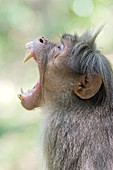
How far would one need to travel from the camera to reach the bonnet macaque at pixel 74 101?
8.74 ft

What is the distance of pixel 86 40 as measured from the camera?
9.18 feet

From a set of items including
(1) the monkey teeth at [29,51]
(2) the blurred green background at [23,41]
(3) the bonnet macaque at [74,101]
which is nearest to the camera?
(3) the bonnet macaque at [74,101]

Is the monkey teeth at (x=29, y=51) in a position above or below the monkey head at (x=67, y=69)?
above

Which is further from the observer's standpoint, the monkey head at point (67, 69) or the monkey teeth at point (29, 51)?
the monkey teeth at point (29, 51)

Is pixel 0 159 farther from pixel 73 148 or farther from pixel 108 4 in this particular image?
pixel 73 148

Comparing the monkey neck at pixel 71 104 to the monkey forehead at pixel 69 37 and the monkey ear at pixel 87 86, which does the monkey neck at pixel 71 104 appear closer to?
the monkey ear at pixel 87 86

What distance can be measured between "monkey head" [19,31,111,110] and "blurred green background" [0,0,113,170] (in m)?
1.41

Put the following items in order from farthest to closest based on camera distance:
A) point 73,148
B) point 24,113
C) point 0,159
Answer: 1. point 24,113
2. point 0,159
3. point 73,148

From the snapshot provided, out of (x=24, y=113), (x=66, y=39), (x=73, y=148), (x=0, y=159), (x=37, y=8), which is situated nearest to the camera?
(x=73, y=148)

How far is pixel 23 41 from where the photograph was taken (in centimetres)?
624

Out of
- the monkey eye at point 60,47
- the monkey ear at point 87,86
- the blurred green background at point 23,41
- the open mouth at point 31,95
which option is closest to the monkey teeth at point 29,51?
the open mouth at point 31,95

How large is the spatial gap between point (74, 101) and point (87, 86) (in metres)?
0.09

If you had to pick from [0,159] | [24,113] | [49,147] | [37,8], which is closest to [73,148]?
[49,147]

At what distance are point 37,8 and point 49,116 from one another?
3384mm
